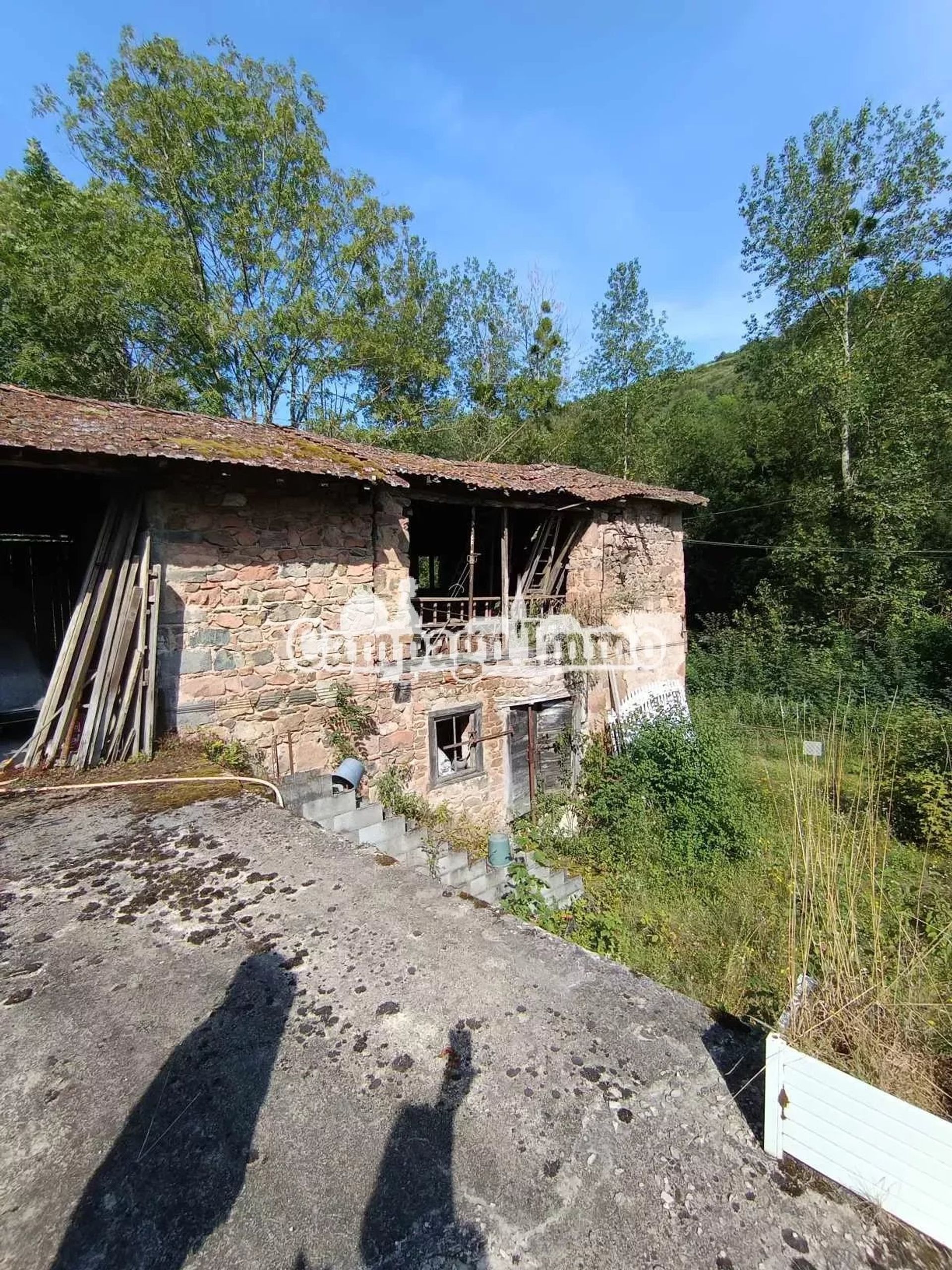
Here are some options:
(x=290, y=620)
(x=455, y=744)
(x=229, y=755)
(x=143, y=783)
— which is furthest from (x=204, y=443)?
(x=455, y=744)

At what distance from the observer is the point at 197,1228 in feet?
4.18

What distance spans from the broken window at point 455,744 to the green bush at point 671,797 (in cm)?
226

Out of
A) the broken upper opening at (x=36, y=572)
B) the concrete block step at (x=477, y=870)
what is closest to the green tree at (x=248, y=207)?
the broken upper opening at (x=36, y=572)

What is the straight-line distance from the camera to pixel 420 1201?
52.4 inches

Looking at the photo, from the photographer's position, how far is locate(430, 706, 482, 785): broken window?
25.0ft

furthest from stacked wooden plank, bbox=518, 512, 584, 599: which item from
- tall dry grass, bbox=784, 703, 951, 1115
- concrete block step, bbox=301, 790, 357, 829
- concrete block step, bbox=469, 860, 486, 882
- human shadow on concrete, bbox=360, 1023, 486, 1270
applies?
human shadow on concrete, bbox=360, 1023, 486, 1270

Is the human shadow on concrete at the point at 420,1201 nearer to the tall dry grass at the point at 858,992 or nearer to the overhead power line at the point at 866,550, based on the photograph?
the tall dry grass at the point at 858,992

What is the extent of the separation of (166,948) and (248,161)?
18782 mm

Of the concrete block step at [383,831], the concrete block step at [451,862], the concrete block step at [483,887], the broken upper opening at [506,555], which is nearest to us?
the concrete block step at [383,831]

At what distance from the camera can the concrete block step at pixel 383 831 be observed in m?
4.39

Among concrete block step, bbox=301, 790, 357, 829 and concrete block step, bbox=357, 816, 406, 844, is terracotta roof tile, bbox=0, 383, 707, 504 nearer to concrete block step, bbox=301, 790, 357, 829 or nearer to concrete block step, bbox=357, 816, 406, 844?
concrete block step, bbox=301, 790, 357, 829

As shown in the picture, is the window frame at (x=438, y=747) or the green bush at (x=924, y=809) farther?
the window frame at (x=438, y=747)

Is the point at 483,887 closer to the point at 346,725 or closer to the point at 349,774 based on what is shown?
the point at 349,774

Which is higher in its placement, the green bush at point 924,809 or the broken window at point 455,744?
the broken window at point 455,744
